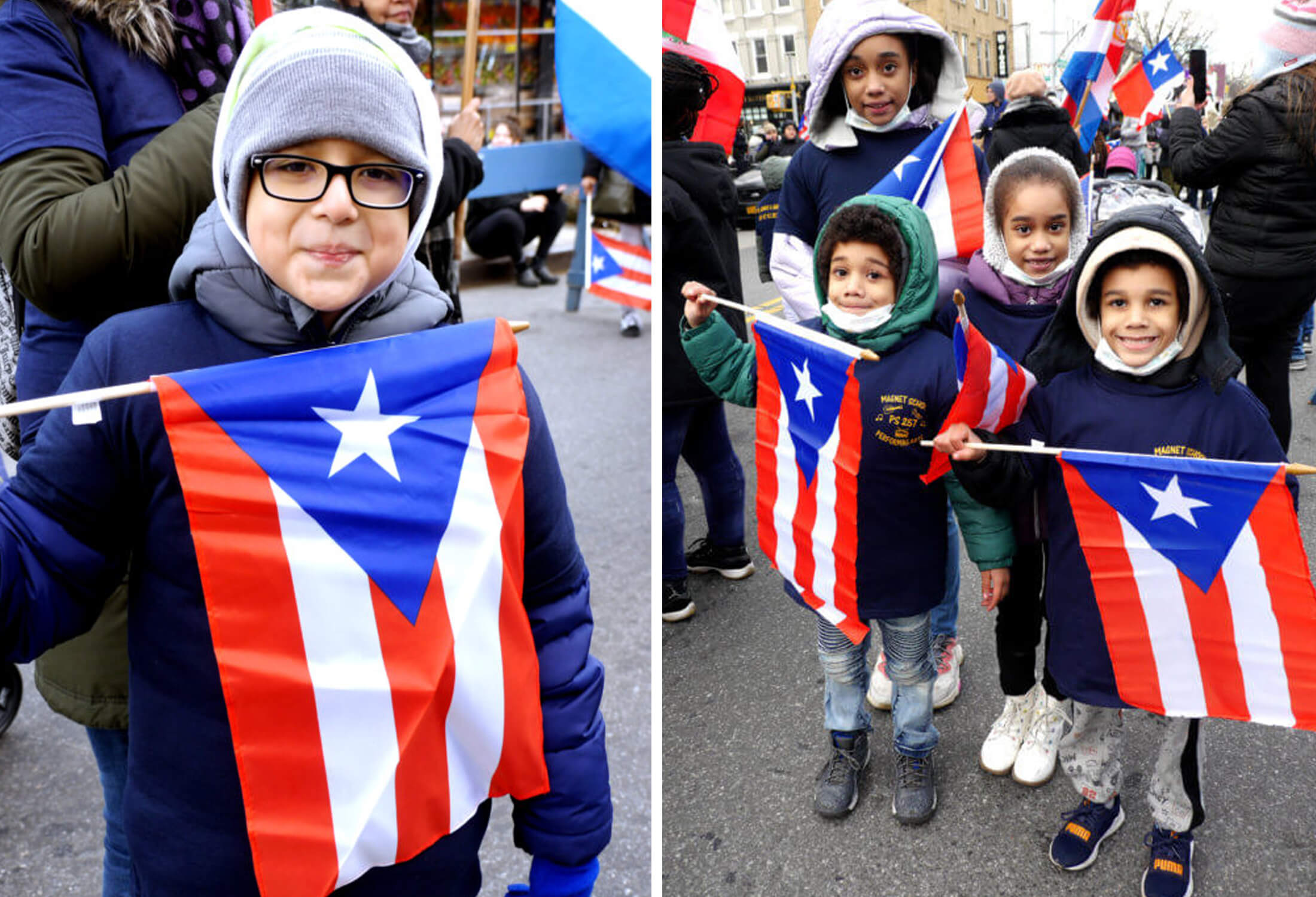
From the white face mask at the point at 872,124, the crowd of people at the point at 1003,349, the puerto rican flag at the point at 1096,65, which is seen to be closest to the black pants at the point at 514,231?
the puerto rican flag at the point at 1096,65

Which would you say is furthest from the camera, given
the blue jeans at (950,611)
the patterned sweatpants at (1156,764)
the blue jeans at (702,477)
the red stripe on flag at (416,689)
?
the blue jeans at (702,477)

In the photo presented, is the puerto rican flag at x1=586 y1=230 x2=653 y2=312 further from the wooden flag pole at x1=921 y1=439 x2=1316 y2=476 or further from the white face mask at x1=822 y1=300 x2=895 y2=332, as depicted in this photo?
the wooden flag pole at x1=921 y1=439 x2=1316 y2=476

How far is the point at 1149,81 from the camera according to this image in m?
9.64

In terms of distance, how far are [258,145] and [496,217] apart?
345 inches

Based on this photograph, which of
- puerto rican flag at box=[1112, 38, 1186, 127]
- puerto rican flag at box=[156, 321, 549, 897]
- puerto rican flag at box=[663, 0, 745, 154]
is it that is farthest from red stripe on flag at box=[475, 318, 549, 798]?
puerto rican flag at box=[1112, 38, 1186, 127]

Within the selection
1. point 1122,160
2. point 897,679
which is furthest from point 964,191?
point 1122,160

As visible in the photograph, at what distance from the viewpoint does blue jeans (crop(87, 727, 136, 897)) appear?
71.8 inches

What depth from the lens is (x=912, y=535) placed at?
2740 mm

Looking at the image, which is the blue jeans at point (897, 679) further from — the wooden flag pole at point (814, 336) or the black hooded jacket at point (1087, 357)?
the wooden flag pole at point (814, 336)

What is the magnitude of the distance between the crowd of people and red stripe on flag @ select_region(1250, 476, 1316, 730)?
16cm

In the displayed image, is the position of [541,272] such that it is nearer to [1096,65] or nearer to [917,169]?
[1096,65]

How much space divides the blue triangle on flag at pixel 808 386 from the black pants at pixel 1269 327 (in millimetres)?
2380

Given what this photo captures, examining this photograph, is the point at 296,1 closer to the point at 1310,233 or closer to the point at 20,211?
the point at 20,211

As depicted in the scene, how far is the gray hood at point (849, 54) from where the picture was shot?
3.51 meters
